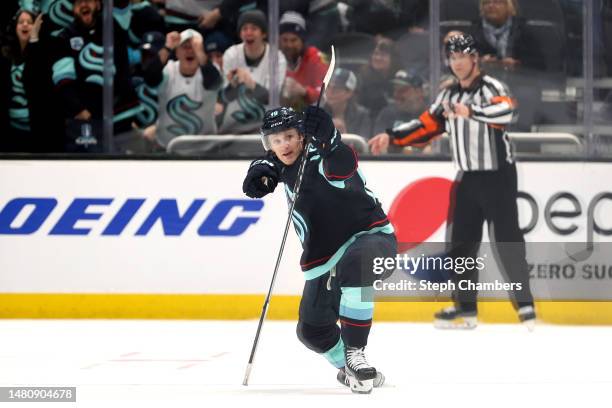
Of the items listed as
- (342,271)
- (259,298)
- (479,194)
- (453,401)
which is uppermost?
(342,271)

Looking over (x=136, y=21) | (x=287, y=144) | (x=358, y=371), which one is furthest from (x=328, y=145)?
(x=136, y=21)

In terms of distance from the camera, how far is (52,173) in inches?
307

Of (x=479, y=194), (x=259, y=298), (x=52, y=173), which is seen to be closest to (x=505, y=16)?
(x=479, y=194)

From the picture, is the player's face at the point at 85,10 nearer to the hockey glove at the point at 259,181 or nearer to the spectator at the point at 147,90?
the spectator at the point at 147,90

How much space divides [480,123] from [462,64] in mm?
366

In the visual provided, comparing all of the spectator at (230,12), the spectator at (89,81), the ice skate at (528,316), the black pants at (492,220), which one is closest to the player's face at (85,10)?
the spectator at (89,81)

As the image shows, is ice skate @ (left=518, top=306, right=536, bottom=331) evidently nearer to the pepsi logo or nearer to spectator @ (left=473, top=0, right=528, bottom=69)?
the pepsi logo

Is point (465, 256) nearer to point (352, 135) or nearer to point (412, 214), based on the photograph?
point (412, 214)

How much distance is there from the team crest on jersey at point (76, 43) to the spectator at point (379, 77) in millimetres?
1707

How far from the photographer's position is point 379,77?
7742 millimetres

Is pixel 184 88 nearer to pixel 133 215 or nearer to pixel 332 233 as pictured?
pixel 133 215

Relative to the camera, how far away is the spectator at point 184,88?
7.85 m

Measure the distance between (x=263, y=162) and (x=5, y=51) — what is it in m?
3.51

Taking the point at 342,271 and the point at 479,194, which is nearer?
the point at 342,271
